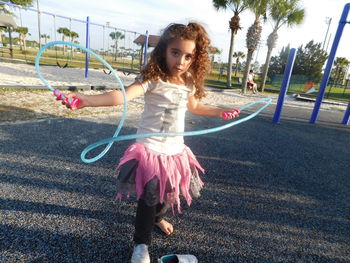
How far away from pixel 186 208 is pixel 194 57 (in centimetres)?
162

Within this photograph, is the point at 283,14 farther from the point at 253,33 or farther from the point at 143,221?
the point at 143,221

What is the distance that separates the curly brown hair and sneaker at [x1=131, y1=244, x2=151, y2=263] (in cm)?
126

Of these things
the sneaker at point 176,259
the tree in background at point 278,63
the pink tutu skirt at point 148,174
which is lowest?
the sneaker at point 176,259

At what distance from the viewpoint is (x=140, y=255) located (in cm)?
179

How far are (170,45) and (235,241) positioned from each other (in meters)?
1.81

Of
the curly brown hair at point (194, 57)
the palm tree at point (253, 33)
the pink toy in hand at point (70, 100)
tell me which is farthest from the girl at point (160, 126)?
the palm tree at point (253, 33)

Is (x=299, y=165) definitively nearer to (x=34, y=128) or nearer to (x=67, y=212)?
(x=67, y=212)

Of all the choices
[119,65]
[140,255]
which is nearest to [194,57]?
[140,255]

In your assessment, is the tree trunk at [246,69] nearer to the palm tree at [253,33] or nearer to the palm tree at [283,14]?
the palm tree at [253,33]

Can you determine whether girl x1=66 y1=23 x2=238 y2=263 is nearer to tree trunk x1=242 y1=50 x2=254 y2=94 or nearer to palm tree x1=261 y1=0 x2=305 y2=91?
tree trunk x1=242 y1=50 x2=254 y2=94

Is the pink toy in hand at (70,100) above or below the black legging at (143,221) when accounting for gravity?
above

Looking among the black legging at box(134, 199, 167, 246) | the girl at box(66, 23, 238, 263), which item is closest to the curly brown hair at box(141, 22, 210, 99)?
the girl at box(66, 23, 238, 263)

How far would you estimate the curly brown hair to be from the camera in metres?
1.76

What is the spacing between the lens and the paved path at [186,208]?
203 centimetres
